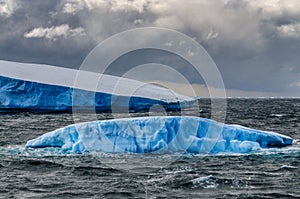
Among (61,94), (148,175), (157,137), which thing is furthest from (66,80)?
(148,175)

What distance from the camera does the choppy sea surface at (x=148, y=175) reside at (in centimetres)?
1432

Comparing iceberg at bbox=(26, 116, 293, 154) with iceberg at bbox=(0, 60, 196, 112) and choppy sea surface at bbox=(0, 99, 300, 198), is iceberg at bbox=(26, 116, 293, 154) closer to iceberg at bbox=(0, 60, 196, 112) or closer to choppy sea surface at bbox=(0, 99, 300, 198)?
choppy sea surface at bbox=(0, 99, 300, 198)

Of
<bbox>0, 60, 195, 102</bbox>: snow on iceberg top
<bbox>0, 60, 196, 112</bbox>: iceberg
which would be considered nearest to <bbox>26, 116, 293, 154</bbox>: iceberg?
<bbox>0, 60, 196, 112</bbox>: iceberg

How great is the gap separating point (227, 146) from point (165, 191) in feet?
26.5

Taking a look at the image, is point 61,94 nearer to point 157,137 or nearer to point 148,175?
point 157,137

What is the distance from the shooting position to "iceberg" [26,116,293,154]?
69.3 feet

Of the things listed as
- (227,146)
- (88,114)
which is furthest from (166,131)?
(88,114)

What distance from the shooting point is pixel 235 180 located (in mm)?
16047

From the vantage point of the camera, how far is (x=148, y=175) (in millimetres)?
16672

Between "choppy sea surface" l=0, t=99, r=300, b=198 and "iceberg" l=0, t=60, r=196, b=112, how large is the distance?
21.3m

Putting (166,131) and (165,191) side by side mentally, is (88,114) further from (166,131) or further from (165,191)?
(165,191)

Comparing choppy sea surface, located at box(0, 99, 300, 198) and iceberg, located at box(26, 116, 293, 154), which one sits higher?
iceberg, located at box(26, 116, 293, 154)

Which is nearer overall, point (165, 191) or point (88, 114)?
point (165, 191)

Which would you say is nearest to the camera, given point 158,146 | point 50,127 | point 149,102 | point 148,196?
point 148,196
